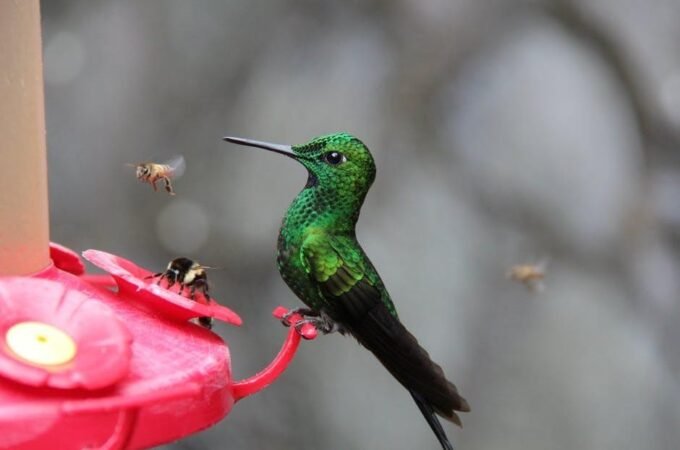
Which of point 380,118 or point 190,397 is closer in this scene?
point 190,397

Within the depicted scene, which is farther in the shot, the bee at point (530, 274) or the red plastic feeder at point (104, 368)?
the bee at point (530, 274)

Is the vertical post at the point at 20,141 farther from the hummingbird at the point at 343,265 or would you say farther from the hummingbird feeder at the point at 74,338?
the hummingbird at the point at 343,265

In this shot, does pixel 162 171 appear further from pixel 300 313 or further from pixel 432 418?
pixel 432 418

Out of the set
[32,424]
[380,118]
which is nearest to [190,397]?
[32,424]

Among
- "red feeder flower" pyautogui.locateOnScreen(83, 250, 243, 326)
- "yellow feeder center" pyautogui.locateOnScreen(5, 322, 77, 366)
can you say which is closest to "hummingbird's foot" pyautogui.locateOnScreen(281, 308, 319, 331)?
"red feeder flower" pyautogui.locateOnScreen(83, 250, 243, 326)

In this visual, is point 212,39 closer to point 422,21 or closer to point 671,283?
point 422,21

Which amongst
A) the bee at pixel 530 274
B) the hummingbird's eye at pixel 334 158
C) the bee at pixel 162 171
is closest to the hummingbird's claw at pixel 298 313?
the hummingbird's eye at pixel 334 158
